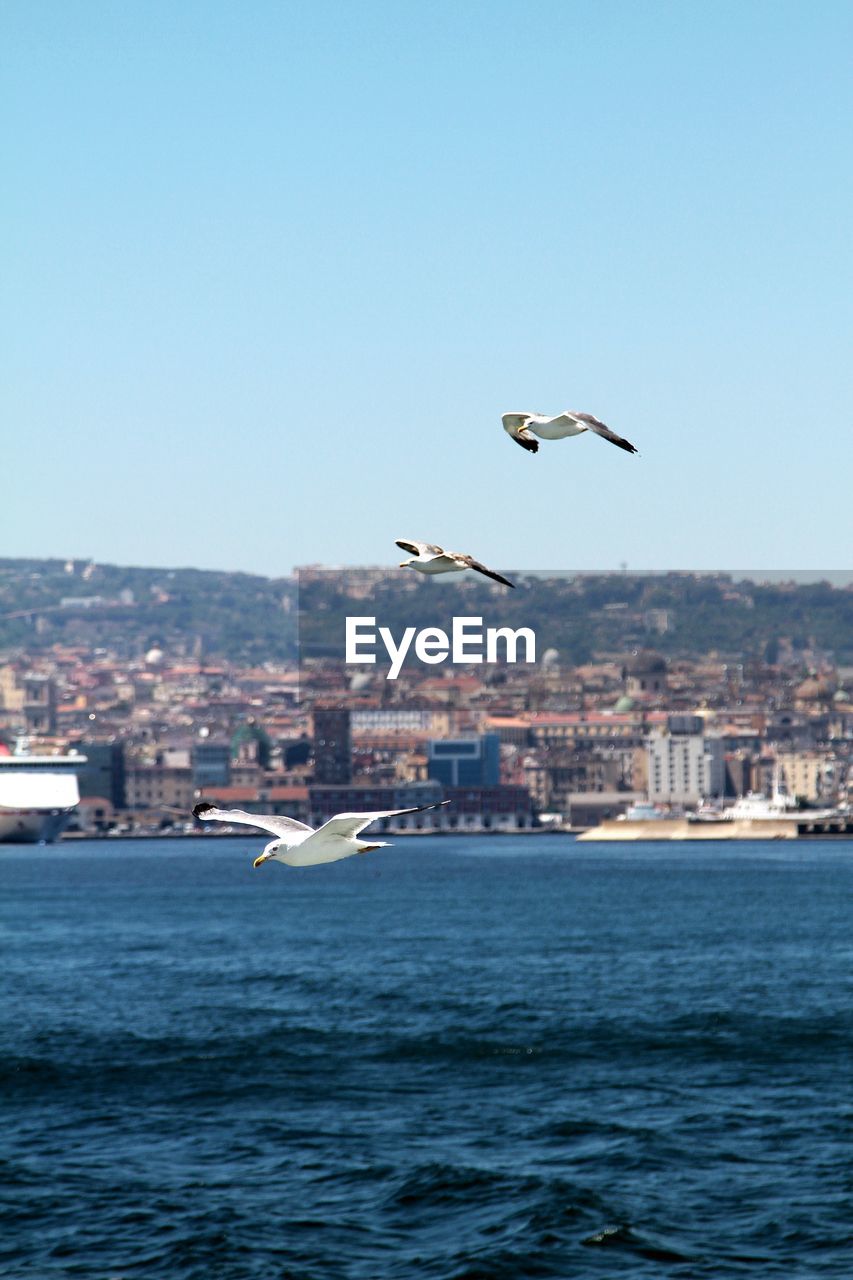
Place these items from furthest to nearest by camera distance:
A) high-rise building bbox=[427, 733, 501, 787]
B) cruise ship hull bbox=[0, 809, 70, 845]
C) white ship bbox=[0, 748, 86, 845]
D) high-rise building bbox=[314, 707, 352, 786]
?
high-rise building bbox=[314, 707, 352, 786] → high-rise building bbox=[427, 733, 501, 787] → cruise ship hull bbox=[0, 809, 70, 845] → white ship bbox=[0, 748, 86, 845]

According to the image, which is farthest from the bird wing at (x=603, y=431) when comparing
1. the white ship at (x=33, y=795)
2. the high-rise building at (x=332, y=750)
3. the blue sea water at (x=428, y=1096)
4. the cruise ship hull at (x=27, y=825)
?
the high-rise building at (x=332, y=750)

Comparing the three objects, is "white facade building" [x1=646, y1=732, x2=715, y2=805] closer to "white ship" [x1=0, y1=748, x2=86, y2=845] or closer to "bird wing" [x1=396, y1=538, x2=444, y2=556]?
"white ship" [x1=0, y1=748, x2=86, y2=845]

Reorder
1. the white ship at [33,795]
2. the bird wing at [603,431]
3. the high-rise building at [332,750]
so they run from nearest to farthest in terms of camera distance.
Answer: the bird wing at [603,431] < the white ship at [33,795] < the high-rise building at [332,750]

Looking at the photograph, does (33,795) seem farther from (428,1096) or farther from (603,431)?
(603,431)

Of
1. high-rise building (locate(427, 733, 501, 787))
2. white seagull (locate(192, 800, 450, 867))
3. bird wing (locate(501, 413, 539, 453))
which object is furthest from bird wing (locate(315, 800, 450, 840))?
high-rise building (locate(427, 733, 501, 787))

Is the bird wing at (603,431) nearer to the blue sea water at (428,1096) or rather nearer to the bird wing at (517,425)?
the bird wing at (517,425)

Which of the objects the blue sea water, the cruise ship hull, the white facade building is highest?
the white facade building

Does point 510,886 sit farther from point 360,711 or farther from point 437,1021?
point 360,711

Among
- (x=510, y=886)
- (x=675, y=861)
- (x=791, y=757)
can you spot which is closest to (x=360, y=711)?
(x=791, y=757)
